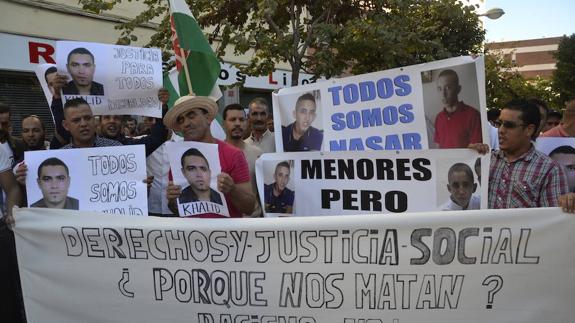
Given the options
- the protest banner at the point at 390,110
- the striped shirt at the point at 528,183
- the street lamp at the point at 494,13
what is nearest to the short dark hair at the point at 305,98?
the protest banner at the point at 390,110

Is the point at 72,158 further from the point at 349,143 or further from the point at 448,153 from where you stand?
the point at 448,153

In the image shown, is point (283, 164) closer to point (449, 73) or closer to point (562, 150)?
point (449, 73)

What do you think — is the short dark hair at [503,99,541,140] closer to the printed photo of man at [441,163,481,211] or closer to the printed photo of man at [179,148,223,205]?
the printed photo of man at [441,163,481,211]

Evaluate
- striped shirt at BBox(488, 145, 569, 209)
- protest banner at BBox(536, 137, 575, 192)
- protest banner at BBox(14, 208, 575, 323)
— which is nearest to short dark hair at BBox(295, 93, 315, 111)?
protest banner at BBox(14, 208, 575, 323)

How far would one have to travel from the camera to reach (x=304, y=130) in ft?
12.0

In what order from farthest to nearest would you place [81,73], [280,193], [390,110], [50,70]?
[50,70] < [81,73] < [280,193] < [390,110]

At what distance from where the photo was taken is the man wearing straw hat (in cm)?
322

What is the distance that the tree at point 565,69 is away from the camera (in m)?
27.5

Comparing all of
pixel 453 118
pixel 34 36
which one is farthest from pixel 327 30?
pixel 34 36

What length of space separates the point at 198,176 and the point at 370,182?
3.43 feet

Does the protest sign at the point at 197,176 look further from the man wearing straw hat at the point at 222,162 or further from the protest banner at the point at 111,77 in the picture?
the protest banner at the point at 111,77

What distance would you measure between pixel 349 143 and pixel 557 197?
125 centimetres

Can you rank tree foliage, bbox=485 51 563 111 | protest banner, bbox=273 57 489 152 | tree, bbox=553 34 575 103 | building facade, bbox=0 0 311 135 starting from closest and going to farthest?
protest banner, bbox=273 57 489 152, building facade, bbox=0 0 311 135, tree foliage, bbox=485 51 563 111, tree, bbox=553 34 575 103

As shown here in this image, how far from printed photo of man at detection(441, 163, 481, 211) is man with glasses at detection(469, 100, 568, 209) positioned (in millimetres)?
148
